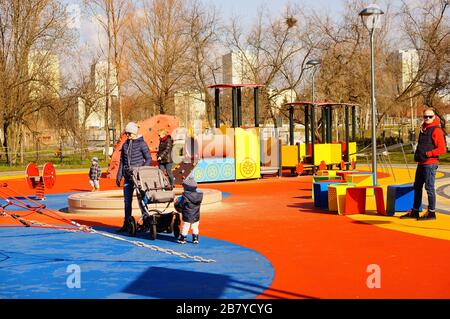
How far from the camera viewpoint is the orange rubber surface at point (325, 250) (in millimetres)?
7441

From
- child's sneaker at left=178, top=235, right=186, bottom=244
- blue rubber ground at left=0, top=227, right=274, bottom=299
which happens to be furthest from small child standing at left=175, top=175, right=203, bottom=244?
blue rubber ground at left=0, top=227, right=274, bottom=299

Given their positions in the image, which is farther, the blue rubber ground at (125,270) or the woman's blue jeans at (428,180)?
the woman's blue jeans at (428,180)

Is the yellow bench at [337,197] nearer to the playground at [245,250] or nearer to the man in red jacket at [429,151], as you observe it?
the playground at [245,250]

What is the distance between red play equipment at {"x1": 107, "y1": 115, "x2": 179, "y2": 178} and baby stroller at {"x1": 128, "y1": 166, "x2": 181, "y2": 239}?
1124cm

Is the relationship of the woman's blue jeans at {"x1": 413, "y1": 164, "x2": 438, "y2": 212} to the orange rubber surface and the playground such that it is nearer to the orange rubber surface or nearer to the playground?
the playground

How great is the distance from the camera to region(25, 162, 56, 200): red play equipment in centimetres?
1678

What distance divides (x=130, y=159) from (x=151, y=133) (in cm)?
1232

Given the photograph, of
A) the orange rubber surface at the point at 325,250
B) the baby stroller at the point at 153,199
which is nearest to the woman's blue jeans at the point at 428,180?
the orange rubber surface at the point at 325,250

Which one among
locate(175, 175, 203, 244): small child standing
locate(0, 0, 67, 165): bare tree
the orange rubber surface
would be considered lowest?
the orange rubber surface

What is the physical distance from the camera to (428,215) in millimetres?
12977

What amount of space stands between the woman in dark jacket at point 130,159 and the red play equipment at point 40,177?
525 centimetres

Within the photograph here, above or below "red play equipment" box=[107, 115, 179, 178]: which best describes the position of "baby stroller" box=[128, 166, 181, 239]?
below

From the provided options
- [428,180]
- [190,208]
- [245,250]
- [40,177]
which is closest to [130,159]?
[190,208]

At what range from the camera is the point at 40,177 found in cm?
1805
